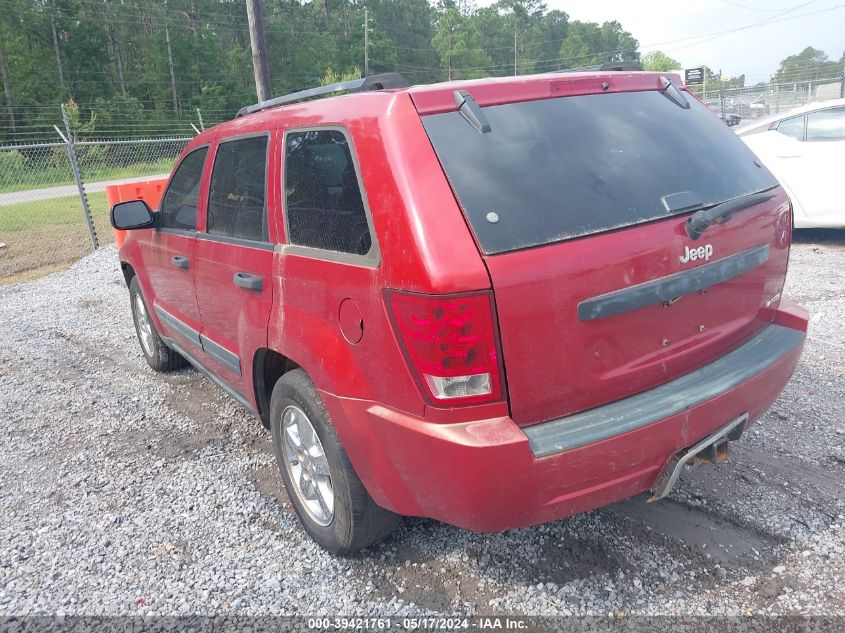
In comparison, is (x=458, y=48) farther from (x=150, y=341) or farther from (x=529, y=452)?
(x=529, y=452)

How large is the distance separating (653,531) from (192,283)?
2752 millimetres

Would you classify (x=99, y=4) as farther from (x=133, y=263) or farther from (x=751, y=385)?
(x=751, y=385)

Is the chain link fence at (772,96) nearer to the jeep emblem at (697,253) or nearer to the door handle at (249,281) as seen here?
the jeep emblem at (697,253)

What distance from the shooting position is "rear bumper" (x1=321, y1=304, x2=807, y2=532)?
6.56 ft

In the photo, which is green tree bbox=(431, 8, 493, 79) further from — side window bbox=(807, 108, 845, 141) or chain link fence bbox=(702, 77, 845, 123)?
side window bbox=(807, 108, 845, 141)

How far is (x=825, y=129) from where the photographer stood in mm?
7512

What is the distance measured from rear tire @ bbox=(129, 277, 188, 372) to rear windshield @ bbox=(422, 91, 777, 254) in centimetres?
359

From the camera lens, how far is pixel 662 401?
2.26 metres

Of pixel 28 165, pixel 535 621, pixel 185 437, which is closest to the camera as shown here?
pixel 535 621


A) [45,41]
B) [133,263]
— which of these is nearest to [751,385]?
[133,263]

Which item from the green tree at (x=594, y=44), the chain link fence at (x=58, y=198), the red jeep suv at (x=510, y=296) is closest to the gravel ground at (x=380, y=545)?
the red jeep suv at (x=510, y=296)

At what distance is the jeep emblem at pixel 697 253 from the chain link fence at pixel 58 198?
9597 mm

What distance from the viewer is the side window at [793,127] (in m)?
7.68

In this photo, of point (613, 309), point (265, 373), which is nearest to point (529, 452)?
point (613, 309)
